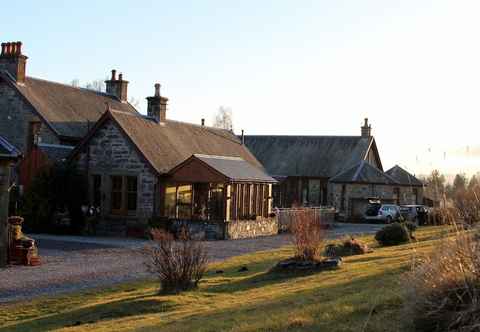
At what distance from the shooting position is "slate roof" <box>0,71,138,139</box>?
3550 cm

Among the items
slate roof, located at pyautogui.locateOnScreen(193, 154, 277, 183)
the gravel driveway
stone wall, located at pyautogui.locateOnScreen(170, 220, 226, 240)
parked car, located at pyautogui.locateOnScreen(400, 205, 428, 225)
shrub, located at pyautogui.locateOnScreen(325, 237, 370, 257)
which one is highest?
slate roof, located at pyautogui.locateOnScreen(193, 154, 277, 183)

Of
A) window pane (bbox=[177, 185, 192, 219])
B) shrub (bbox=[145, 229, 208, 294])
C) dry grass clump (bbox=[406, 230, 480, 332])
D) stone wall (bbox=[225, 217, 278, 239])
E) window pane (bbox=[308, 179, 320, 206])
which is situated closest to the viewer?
dry grass clump (bbox=[406, 230, 480, 332])

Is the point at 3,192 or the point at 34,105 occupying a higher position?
the point at 34,105

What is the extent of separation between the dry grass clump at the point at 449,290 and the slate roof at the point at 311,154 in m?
45.0

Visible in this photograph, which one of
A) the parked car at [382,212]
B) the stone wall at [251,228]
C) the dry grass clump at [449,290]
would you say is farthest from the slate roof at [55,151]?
the dry grass clump at [449,290]

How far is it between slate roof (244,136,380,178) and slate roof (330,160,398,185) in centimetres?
215

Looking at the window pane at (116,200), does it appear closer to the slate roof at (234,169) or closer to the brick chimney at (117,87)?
the slate roof at (234,169)

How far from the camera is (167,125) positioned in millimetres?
36562

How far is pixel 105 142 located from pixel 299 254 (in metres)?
16.9

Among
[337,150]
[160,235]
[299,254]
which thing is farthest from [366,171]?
[160,235]

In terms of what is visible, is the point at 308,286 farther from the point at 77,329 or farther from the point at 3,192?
the point at 3,192

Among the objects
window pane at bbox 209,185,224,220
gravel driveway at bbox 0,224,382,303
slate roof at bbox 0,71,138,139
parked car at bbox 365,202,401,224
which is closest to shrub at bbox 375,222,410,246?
gravel driveway at bbox 0,224,382,303

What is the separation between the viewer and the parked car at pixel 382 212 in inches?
1777

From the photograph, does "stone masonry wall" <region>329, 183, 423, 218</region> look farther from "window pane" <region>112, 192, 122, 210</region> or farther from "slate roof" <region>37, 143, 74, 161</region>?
"slate roof" <region>37, 143, 74, 161</region>
